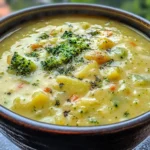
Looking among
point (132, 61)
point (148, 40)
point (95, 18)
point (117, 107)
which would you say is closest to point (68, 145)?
point (117, 107)

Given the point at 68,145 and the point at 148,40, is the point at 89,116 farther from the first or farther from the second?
the point at 148,40

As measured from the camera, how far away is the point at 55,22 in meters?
2.03

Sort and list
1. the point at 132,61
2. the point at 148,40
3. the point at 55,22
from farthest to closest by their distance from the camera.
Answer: the point at 55,22
the point at 148,40
the point at 132,61

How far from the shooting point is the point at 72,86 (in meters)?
1.46

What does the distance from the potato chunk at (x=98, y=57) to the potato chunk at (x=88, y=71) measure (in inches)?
1.6

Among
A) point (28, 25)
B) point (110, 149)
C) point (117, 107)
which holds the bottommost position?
point (110, 149)

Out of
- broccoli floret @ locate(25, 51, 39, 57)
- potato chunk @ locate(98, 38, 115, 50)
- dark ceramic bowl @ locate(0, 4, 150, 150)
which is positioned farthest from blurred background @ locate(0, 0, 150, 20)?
dark ceramic bowl @ locate(0, 4, 150, 150)

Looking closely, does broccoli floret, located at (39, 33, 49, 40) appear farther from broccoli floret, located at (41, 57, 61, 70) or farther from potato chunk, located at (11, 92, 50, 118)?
potato chunk, located at (11, 92, 50, 118)

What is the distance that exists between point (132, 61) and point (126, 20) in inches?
15.0

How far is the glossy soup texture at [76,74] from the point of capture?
138cm

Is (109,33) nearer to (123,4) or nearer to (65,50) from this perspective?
(65,50)

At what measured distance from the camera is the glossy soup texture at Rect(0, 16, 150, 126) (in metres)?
1.38

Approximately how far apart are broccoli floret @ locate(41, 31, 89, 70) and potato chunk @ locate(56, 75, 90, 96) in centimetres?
12

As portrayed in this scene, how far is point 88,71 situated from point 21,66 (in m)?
0.30
